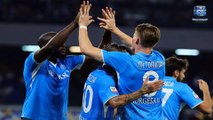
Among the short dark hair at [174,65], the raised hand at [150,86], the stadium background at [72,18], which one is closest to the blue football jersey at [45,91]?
the short dark hair at [174,65]

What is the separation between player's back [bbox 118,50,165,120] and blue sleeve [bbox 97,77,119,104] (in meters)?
0.11

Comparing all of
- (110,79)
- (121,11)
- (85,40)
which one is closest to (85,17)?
(85,40)

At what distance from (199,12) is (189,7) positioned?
11504 mm

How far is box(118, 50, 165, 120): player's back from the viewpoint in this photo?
590cm

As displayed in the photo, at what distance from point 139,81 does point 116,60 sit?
32 centimetres

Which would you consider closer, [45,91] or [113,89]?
[113,89]

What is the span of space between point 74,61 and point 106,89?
48.9 inches

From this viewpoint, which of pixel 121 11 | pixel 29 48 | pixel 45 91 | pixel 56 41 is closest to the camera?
pixel 56 41

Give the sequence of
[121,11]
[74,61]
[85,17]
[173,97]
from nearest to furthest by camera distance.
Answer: [85,17] < [173,97] < [74,61] < [121,11]

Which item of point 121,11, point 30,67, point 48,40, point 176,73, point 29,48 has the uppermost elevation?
point 121,11

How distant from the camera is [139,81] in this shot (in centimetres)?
593

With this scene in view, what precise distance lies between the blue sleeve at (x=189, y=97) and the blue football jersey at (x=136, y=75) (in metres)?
0.87

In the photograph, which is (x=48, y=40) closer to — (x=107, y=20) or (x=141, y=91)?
(x=107, y=20)

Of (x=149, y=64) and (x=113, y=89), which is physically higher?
(x=149, y=64)
